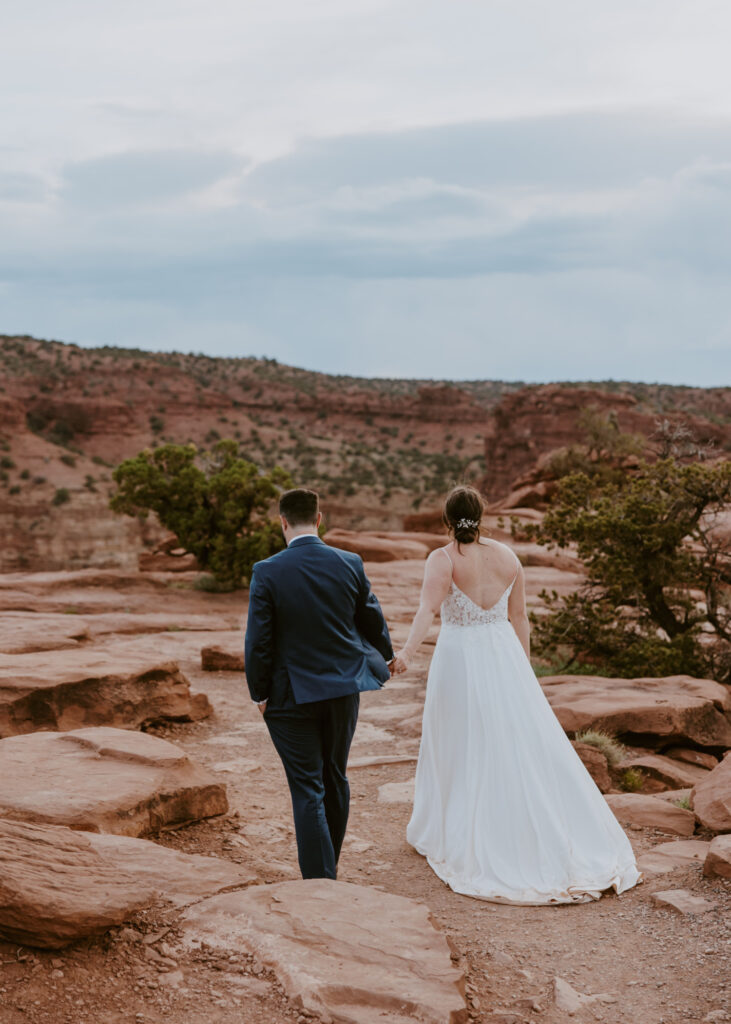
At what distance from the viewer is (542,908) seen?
466 cm

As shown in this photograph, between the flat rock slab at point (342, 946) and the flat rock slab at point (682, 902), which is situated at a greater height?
the flat rock slab at point (342, 946)

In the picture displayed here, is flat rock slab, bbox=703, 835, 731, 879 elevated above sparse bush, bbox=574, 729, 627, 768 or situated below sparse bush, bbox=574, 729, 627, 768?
above

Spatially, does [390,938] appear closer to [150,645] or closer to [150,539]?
[150,645]

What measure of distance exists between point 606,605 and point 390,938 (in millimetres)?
8397

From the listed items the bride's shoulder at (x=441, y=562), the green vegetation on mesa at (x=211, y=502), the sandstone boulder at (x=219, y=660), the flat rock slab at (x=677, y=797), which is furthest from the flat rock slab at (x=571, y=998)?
the green vegetation on mesa at (x=211, y=502)

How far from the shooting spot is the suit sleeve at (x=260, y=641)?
4.29m

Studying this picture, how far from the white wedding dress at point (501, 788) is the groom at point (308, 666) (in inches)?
38.6

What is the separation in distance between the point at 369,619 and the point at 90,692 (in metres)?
4.07

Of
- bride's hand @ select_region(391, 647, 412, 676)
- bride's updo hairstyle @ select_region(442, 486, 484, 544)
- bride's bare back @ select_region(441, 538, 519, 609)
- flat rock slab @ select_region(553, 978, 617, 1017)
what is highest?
bride's updo hairstyle @ select_region(442, 486, 484, 544)

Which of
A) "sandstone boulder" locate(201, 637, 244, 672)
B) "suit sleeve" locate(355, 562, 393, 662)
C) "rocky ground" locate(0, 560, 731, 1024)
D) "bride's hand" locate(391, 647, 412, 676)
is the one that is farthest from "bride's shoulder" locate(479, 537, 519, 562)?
"sandstone boulder" locate(201, 637, 244, 672)

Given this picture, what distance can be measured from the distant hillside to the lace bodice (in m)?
33.2

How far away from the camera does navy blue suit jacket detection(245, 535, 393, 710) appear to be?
4.29m

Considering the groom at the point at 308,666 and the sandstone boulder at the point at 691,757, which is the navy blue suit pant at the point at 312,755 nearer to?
the groom at the point at 308,666

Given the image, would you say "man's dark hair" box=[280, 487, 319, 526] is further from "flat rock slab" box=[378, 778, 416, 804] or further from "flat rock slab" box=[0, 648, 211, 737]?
"flat rock slab" box=[0, 648, 211, 737]
